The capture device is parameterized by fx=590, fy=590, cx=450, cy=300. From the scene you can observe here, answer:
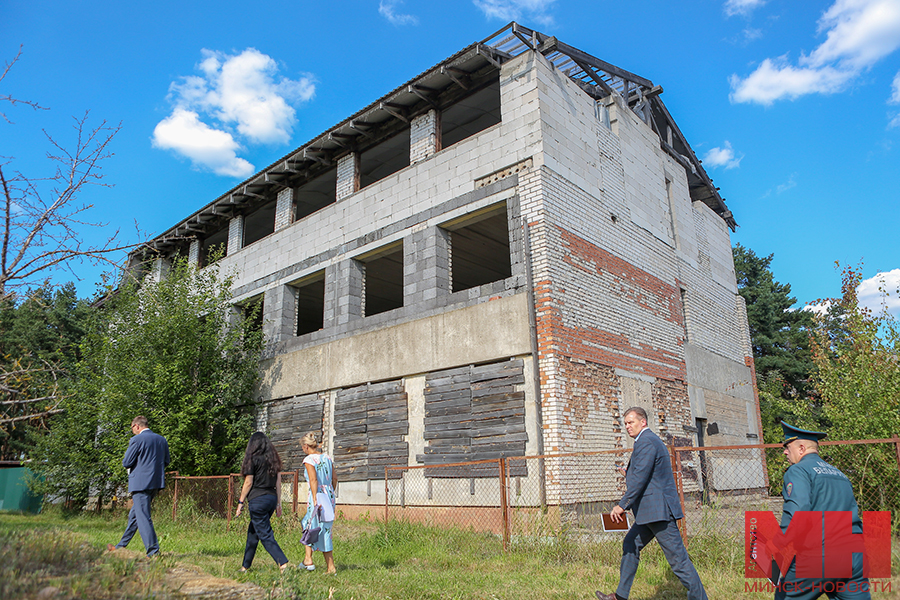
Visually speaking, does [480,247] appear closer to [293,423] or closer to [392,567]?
[293,423]

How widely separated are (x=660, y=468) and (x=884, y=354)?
23.7 ft

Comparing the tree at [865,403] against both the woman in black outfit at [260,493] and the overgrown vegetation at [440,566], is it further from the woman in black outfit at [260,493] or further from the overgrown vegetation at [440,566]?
the woman in black outfit at [260,493]

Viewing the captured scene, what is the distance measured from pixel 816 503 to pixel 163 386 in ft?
44.2

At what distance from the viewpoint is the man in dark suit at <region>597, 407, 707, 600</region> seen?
16.1 ft

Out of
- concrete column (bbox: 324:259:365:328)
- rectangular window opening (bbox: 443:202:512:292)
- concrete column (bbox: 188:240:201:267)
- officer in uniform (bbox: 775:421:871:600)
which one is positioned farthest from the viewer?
concrete column (bbox: 188:240:201:267)

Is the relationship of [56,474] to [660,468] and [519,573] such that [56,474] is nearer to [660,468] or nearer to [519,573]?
[519,573]

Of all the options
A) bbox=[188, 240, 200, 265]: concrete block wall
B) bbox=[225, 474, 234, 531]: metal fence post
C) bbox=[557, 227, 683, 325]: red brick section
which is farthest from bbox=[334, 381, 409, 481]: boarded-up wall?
bbox=[188, 240, 200, 265]: concrete block wall

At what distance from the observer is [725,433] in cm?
1541

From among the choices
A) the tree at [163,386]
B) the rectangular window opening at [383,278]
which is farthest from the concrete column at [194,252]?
the rectangular window opening at [383,278]

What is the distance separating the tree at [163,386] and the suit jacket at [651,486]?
1133 centimetres

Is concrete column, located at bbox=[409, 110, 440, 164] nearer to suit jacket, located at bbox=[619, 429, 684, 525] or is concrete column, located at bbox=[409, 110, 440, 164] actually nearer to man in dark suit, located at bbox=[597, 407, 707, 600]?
man in dark suit, located at bbox=[597, 407, 707, 600]

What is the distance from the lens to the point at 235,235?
18.4m

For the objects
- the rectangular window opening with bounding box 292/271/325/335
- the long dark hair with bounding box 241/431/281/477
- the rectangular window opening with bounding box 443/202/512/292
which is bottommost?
the long dark hair with bounding box 241/431/281/477

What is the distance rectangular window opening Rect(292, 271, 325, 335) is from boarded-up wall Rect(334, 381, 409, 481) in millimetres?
3717
